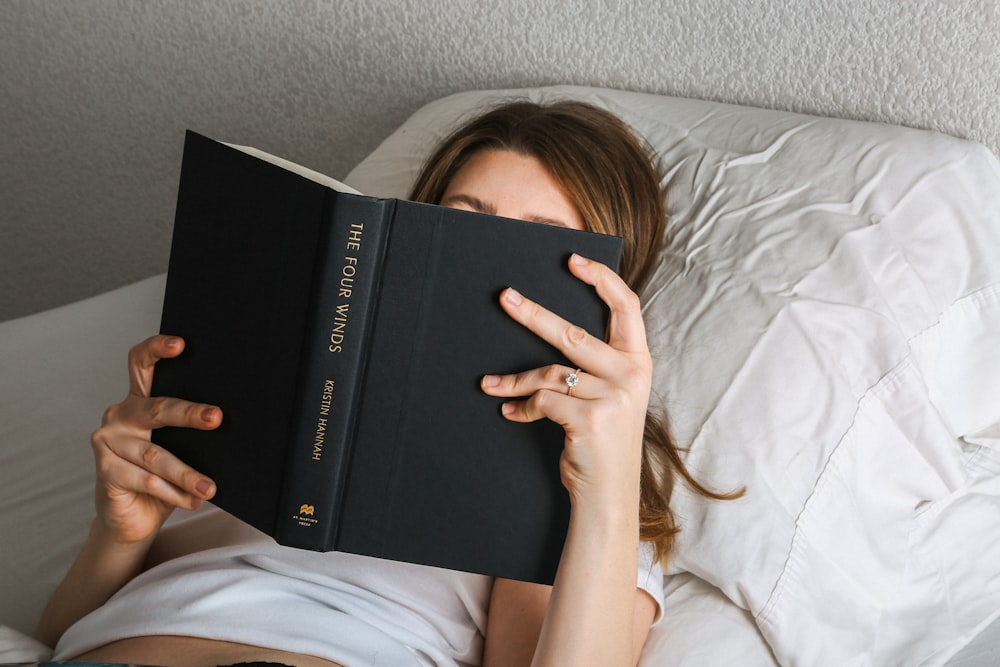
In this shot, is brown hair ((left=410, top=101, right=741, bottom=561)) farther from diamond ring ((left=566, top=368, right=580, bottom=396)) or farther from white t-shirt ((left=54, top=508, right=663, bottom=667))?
diamond ring ((left=566, top=368, right=580, bottom=396))

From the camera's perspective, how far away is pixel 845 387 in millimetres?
920

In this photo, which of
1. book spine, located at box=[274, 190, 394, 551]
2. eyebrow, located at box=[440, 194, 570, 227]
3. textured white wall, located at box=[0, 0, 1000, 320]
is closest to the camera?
book spine, located at box=[274, 190, 394, 551]

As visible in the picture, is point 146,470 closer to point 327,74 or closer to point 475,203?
point 475,203

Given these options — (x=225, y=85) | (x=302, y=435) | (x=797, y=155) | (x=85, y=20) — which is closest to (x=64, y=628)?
(x=302, y=435)

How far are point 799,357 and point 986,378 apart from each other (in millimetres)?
225

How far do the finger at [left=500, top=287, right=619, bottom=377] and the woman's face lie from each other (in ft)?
0.73

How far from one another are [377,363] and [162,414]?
0.22m

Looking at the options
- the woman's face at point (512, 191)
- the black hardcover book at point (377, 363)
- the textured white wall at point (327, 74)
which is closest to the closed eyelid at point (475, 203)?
the woman's face at point (512, 191)

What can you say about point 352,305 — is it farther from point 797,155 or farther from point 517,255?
point 797,155

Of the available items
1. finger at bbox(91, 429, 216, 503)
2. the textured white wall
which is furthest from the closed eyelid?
the textured white wall

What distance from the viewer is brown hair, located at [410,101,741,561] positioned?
0.93m

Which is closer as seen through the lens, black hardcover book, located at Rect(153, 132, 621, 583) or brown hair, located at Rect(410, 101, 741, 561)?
black hardcover book, located at Rect(153, 132, 621, 583)

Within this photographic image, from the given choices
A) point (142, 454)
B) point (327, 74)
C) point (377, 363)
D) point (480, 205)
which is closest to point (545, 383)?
point (377, 363)

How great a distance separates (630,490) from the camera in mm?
768
